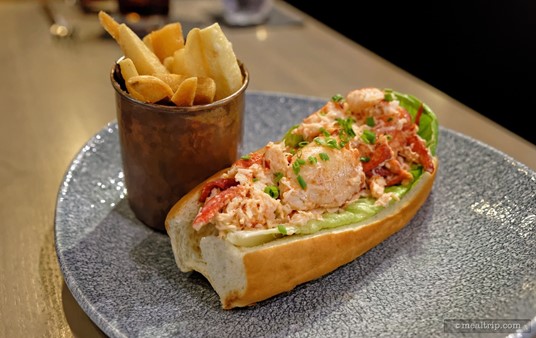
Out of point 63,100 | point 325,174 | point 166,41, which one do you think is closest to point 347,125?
point 325,174

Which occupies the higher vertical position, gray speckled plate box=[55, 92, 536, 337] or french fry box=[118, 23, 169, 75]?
french fry box=[118, 23, 169, 75]

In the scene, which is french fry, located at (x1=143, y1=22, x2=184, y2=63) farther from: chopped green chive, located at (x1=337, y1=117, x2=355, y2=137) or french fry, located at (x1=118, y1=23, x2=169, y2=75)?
chopped green chive, located at (x1=337, y1=117, x2=355, y2=137)

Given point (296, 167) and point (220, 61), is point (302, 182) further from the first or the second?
point (220, 61)

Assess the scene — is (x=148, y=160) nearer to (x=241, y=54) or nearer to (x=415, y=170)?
(x=415, y=170)

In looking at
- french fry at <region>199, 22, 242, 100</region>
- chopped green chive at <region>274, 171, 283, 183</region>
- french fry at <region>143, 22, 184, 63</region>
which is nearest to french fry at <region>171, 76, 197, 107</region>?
french fry at <region>199, 22, 242, 100</region>

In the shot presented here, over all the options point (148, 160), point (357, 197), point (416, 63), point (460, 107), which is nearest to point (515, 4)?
point (416, 63)

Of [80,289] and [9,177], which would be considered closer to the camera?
[80,289]
